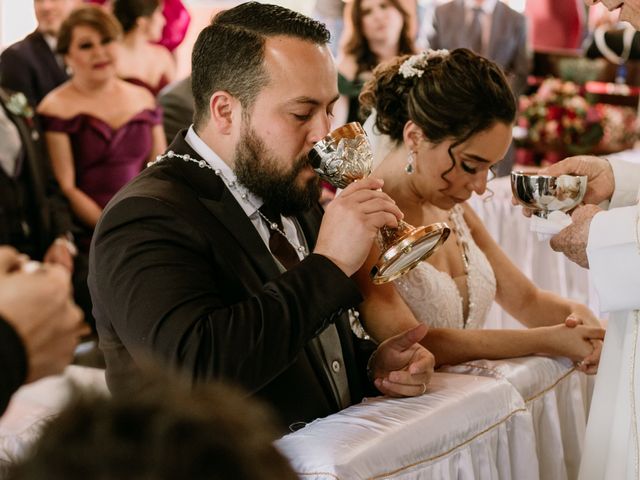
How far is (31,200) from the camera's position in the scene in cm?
432

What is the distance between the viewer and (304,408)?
6.15ft

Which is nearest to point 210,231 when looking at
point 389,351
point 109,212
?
point 109,212

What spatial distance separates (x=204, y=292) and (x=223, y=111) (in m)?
0.45

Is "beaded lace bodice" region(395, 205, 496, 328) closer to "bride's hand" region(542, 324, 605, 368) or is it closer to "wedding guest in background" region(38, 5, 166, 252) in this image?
"bride's hand" region(542, 324, 605, 368)

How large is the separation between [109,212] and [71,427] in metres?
1.09

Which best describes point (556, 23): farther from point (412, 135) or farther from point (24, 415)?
point (24, 415)

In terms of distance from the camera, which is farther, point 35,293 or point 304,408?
point 304,408

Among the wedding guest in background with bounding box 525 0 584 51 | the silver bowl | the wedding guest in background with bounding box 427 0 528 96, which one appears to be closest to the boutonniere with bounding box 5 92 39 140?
the silver bowl

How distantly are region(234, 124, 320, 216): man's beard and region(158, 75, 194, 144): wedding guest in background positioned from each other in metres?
3.34

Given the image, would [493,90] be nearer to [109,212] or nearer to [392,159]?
[392,159]

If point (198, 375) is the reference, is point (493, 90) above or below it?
above

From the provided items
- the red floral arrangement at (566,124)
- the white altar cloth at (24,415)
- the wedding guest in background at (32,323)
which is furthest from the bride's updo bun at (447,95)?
the red floral arrangement at (566,124)


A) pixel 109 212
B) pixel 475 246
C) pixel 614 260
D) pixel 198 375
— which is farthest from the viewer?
pixel 475 246

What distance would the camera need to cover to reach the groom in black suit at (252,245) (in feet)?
5.38
